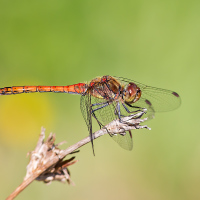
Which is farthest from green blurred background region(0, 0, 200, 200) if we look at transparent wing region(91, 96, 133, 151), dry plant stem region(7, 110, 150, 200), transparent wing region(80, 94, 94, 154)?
dry plant stem region(7, 110, 150, 200)

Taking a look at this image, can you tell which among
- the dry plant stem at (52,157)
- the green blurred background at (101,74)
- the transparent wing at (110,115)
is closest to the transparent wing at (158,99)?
the transparent wing at (110,115)

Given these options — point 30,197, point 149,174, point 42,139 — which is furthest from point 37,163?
A: point 149,174

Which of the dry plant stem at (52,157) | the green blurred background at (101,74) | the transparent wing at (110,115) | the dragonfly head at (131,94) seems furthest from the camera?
the green blurred background at (101,74)

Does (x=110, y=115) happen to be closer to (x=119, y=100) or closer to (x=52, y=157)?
(x=119, y=100)

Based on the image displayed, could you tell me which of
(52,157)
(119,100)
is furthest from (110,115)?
(52,157)

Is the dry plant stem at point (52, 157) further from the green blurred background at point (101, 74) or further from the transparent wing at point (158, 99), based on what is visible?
the green blurred background at point (101, 74)
